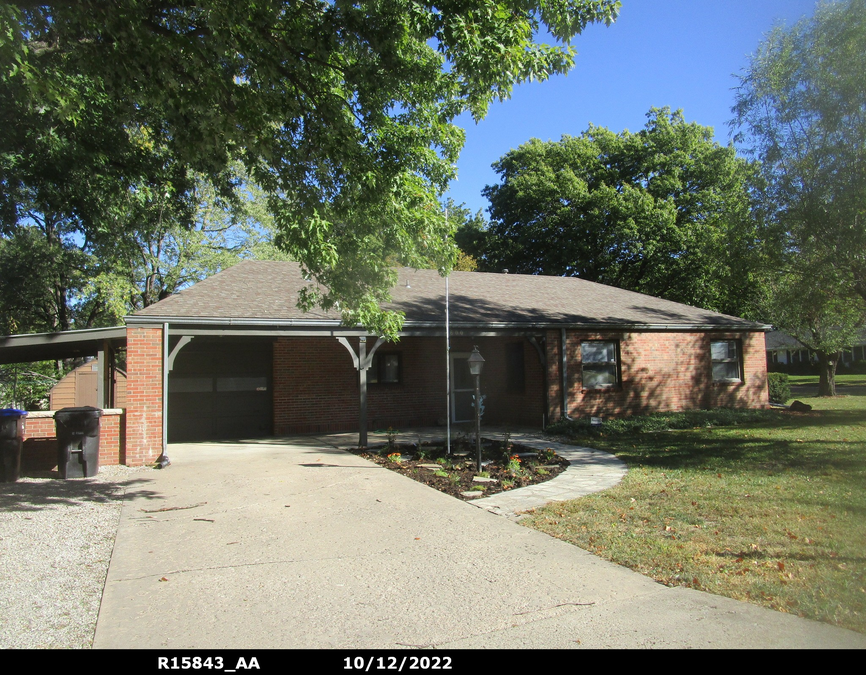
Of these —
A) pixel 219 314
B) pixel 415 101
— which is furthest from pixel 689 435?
pixel 219 314

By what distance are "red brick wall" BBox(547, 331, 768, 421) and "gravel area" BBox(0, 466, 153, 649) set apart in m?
10.8

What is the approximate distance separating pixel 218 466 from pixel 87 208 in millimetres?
5857

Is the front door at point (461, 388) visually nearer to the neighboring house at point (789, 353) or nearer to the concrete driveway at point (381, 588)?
the concrete driveway at point (381, 588)

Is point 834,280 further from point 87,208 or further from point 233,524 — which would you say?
point 87,208

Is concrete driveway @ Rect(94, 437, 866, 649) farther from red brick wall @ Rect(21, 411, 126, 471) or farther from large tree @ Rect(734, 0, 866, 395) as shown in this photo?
large tree @ Rect(734, 0, 866, 395)

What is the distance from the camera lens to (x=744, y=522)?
20.5ft

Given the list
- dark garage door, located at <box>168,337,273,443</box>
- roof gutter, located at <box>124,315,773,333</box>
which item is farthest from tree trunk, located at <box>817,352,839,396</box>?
dark garage door, located at <box>168,337,273,443</box>

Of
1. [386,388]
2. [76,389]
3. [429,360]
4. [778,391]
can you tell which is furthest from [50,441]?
[778,391]

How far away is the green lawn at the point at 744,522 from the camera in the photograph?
180 inches

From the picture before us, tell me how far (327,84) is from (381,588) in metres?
6.65

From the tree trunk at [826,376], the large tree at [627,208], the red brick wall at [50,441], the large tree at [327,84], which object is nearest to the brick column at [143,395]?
the red brick wall at [50,441]

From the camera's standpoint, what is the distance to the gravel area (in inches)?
162

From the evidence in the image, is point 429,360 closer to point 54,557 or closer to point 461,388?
point 461,388

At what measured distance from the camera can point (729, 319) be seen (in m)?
20.0
